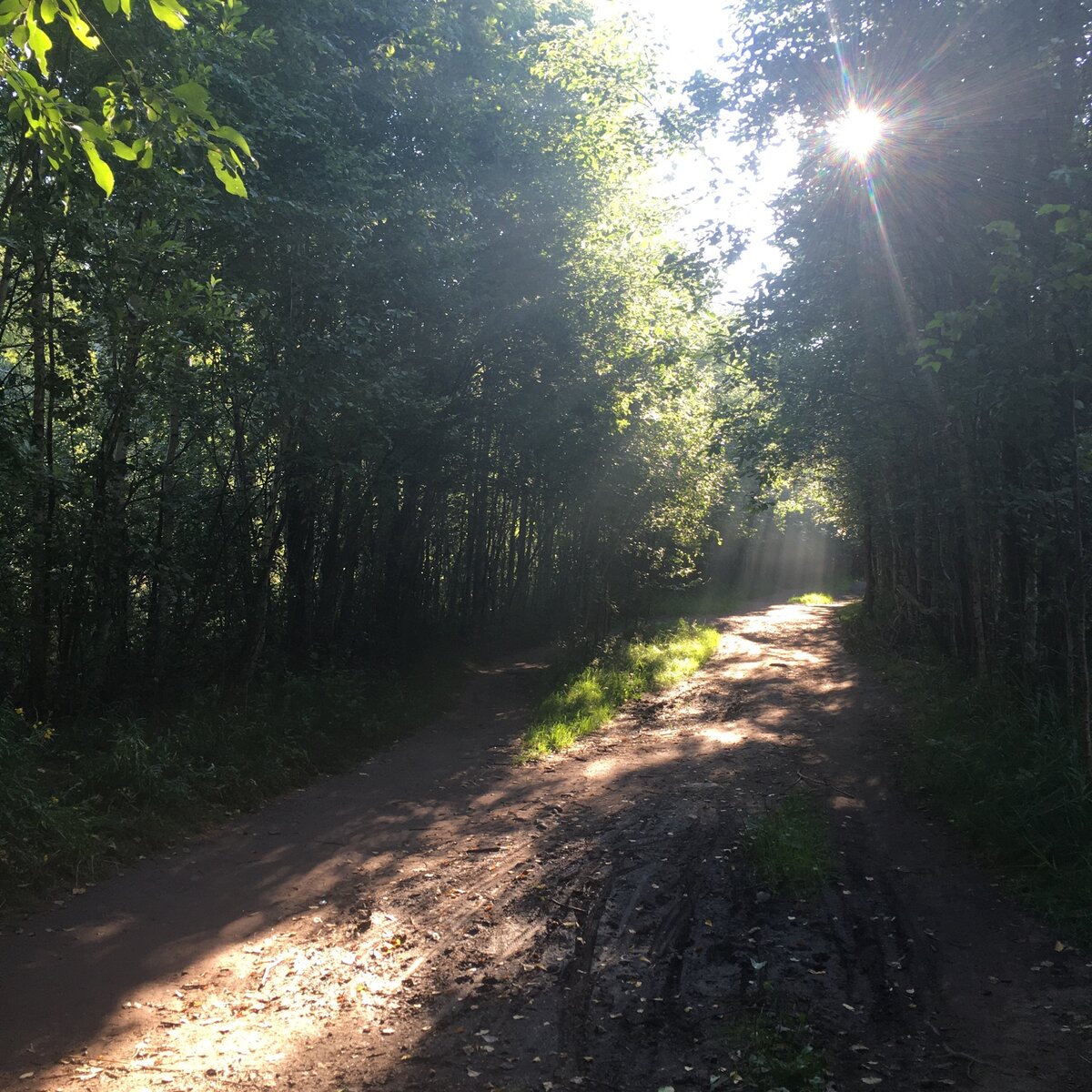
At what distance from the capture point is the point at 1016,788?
7.11 meters

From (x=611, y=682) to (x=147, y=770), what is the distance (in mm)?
9174

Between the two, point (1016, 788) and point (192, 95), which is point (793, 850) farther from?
point (192, 95)

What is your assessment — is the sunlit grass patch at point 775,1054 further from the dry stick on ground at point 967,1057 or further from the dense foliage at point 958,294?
the dense foliage at point 958,294

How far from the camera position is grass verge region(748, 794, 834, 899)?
20.6ft

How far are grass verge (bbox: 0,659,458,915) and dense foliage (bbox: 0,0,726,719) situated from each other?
3.10 ft

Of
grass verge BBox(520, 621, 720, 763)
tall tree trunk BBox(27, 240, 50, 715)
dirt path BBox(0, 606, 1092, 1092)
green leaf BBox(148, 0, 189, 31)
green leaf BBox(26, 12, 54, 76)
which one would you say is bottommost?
dirt path BBox(0, 606, 1092, 1092)

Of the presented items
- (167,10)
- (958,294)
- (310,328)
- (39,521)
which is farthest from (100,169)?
(958,294)

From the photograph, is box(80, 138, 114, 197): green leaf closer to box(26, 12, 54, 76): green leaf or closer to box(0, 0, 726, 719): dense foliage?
box(0, 0, 726, 719): dense foliage

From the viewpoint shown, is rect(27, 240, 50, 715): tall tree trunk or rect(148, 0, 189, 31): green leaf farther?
rect(27, 240, 50, 715): tall tree trunk

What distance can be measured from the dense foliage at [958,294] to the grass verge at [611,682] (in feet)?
14.7

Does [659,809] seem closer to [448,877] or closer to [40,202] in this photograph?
[448,877]

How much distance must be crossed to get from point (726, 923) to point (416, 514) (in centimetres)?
1240

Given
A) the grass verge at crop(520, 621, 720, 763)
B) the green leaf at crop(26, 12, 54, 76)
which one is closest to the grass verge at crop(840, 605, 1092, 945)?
the grass verge at crop(520, 621, 720, 763)

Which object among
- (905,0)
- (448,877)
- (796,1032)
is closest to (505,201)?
(905,0)
